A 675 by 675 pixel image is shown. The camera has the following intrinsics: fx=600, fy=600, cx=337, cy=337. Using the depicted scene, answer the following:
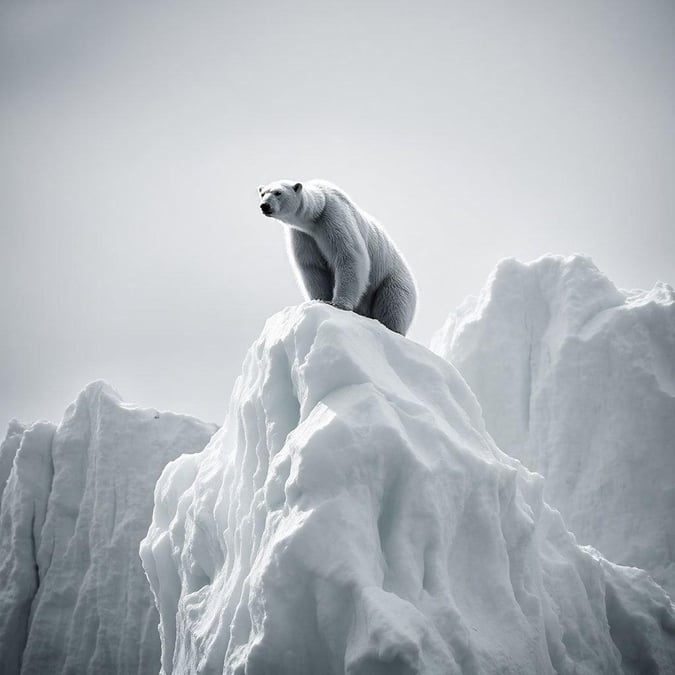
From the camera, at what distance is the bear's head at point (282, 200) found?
5.84 m

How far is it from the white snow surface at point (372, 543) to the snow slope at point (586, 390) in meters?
4.50

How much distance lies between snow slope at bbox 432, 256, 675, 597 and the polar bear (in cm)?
709

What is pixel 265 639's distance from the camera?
4.20 meters

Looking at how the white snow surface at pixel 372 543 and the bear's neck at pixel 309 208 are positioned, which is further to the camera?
the bear's neck at pixel 309 208

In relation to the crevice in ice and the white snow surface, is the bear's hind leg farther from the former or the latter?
the crevice in ice

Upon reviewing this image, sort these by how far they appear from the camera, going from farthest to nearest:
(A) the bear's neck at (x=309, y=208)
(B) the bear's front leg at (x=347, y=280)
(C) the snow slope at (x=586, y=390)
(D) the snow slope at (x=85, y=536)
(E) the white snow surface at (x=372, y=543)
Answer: (D) the snow slope at (x=85, y=536)
(C) the snow slope at (x=586, y=390)
(A) the bear's neck at (x=309, y=208)
(B) the bear's front leg at (x=347, y=280)
(E) the white snow surface at (x=372, y=543)

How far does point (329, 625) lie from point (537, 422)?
9.50 m

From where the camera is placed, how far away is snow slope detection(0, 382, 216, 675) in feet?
46.3

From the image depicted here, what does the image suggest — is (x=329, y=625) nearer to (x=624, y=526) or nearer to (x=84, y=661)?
(x=624, y=526)

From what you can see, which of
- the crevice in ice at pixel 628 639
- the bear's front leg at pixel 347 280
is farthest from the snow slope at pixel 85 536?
the bear's front leg at pixel 347 280

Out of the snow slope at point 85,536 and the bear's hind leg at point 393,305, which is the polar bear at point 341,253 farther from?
the snow slope at point 85,536

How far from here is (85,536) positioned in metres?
15.5

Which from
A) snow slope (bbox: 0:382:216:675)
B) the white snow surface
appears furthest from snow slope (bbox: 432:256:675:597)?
snow slope (bbox: 0:382:216:675)

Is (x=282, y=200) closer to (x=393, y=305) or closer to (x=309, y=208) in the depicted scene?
(x=309, y=208)
